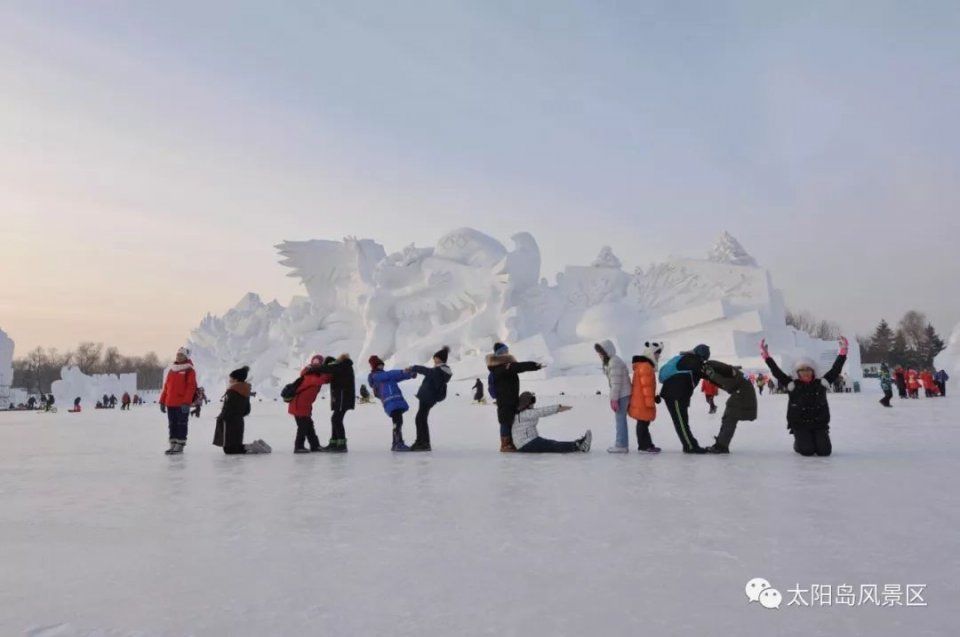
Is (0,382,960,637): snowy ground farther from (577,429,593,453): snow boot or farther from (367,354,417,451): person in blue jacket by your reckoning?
(367,354,417,451): person in blue jacket

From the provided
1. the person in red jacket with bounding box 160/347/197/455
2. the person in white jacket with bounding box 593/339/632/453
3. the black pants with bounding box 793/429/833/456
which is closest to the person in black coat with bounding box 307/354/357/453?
the person in red jacket with bounding box 160/347/197/455

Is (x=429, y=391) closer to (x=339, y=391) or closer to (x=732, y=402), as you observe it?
(x=339, y=391)

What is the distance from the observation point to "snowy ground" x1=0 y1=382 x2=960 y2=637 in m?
2.35

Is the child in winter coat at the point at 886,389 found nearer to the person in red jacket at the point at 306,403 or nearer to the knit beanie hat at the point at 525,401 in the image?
the knit beanie hat at the point at 525,401

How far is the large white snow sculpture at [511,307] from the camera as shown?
29.0 m

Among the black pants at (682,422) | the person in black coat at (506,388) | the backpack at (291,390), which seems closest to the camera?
the black pants at (682,422)

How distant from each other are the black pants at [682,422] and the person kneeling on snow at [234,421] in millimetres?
4436

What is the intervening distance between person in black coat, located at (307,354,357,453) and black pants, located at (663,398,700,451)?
11.2 feet

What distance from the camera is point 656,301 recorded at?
3183 cm

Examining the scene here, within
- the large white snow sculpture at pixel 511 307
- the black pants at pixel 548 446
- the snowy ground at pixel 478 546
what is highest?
the large white snow sculpture at pixel 511 307

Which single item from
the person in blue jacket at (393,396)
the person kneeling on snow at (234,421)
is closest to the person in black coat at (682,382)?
the person in blue jacket at (393,396)

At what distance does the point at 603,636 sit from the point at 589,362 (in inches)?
1062

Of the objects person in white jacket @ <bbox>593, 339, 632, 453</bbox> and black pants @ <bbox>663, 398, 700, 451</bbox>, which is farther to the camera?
person in white jacket @ <bbox>593, 339, 632, 453</bbox>

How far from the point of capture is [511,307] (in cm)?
3011
